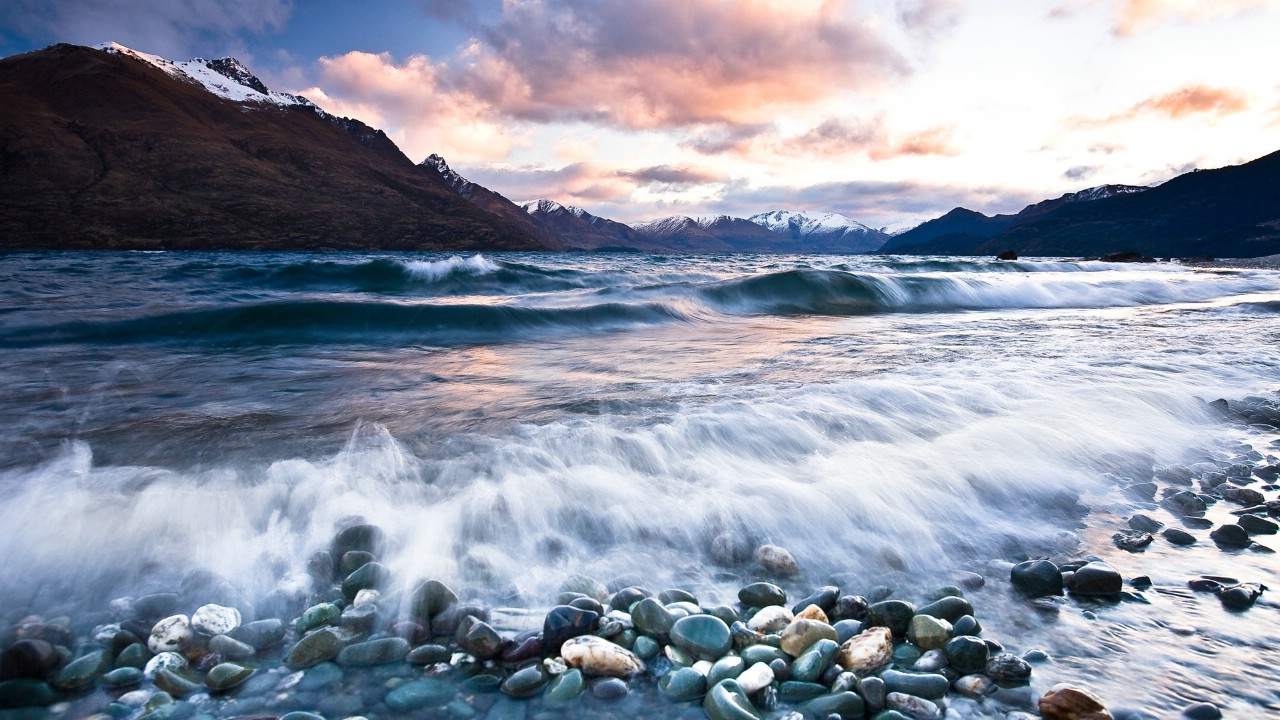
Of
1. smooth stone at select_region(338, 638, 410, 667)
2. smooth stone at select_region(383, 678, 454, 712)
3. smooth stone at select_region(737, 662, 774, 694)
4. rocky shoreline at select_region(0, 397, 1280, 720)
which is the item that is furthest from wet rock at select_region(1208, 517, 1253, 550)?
smooth stone at select_region(338, 638, 410, 667)

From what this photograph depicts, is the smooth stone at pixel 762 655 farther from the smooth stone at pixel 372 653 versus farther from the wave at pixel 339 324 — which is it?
the wave at pixel 339 324

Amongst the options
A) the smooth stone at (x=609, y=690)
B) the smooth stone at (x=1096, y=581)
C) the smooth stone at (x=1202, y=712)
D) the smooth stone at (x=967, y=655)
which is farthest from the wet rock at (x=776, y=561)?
the smooth stone at (x=1202, y=712)

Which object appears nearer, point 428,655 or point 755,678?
point 755,678

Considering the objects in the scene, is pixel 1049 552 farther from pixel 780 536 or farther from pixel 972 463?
pixel 780 536

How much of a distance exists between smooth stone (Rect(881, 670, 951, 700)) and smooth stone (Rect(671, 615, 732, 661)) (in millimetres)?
347

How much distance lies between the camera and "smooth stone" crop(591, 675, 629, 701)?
6.14ft

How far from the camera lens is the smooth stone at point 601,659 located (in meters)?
1.95

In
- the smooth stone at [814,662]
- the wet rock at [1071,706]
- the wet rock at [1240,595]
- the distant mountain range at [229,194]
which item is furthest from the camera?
the distant mountain range at [229,194]

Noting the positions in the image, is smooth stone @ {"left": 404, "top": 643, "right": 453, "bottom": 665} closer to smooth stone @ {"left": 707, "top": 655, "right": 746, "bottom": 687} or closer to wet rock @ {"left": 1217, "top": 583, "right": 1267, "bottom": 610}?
smooth stone @ {"left": 707, "top": 655, "right": 746, "bottom": 687}

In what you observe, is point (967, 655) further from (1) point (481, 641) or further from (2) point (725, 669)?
(1) point (481, 641)

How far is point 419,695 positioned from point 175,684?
2.52 ft

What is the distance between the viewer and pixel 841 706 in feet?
5.86

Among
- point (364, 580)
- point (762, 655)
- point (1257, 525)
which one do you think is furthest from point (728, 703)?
point (1257, 525)

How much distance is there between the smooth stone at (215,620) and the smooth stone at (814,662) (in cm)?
195
